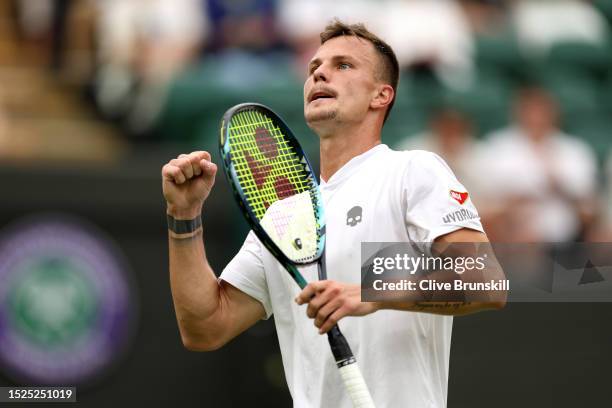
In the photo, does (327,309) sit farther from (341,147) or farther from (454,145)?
(454,145)

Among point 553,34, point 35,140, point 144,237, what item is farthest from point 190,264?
point 553,34

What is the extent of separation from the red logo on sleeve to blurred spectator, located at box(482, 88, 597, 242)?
3454 millimetres

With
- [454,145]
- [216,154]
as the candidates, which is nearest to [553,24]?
[454,145]

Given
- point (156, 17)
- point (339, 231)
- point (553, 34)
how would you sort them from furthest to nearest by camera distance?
point (553, 34), point (156, 17), point (339, 231)

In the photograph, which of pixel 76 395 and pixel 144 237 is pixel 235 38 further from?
pixel 76 395

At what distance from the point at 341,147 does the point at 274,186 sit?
0.88 ft

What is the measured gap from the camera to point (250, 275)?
3754 mm

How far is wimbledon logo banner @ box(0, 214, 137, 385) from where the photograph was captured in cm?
585

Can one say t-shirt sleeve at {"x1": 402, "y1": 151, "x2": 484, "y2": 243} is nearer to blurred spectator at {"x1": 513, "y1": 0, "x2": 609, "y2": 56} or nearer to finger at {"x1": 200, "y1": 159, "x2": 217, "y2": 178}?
finger at {"x1": 200, "y1": 159, "x2": 217, "y2": 178}

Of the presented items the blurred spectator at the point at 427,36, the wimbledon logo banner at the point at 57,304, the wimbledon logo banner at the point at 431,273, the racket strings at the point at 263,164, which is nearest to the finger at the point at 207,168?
the racket strings at the point at 263,164

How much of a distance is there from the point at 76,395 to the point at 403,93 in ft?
12.5

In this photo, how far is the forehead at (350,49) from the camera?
12.8ft

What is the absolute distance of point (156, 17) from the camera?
824cm

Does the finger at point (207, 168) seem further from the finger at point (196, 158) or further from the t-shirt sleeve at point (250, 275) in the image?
the t-shirt sleeve at point (250, 275)
